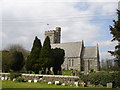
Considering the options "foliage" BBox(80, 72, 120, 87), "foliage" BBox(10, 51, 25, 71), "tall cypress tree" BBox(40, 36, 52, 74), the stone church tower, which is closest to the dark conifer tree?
"tall cypress tree" BBox(40, 36, 52, 74)

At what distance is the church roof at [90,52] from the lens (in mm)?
52312

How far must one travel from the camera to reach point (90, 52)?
53.4 meters

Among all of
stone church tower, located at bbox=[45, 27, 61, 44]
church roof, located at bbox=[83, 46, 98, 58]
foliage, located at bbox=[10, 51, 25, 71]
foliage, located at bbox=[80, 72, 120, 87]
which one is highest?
stone church tower, located at bbox=[45, 27, 61, 44]

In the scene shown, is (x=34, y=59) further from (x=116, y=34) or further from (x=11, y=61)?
(x=116, y=34)

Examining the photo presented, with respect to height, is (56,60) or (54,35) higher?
(54,35)

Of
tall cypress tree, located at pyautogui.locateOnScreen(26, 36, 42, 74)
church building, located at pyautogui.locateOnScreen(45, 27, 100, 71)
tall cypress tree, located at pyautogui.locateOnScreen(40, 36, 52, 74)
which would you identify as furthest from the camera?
church building, located at pyautogui.locateOnScreen(45, 27, 100, 71)

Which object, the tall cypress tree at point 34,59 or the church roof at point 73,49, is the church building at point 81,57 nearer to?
the church roof at point 73,49

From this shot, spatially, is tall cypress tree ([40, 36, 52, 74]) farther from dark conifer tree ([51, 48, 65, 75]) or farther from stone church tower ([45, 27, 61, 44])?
stone church tower ([45, 27, 61, 44])

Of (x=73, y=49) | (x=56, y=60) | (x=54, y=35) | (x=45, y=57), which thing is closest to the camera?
(x=45, y=57)

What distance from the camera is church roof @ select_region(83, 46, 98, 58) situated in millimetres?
52312

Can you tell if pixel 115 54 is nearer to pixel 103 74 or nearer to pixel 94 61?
pixel 103 74

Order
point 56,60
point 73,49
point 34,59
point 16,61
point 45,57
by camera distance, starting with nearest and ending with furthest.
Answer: point 45,57, point 34,59, point 56,60, point 16,61, point 73,49

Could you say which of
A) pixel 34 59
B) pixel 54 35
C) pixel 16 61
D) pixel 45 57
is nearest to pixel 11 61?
pixel 16 61

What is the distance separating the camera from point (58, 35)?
65.7 metres
